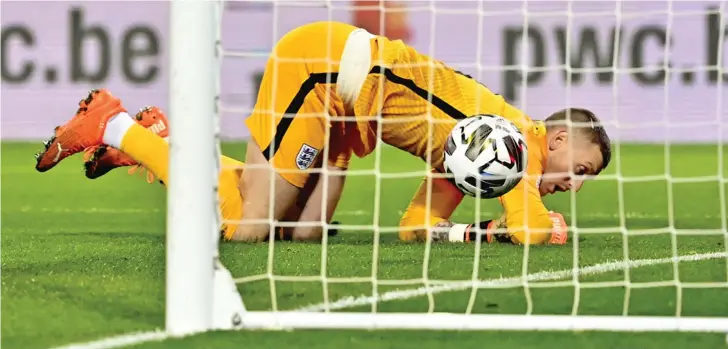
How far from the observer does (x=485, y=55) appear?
909 cm

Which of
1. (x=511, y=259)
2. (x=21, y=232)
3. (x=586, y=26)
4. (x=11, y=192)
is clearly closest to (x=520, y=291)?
(x=511, y=259)

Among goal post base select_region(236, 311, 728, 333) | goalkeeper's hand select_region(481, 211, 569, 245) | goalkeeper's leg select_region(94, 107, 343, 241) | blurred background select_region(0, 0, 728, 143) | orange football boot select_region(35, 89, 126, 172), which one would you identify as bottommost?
goal post base select_region(236, 311, 728, 333)

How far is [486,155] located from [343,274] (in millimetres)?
698

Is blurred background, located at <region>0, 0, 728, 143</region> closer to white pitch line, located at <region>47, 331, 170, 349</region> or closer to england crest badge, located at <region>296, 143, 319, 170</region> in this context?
england crest badge, located at <region>296, 143, 319, 170</region>

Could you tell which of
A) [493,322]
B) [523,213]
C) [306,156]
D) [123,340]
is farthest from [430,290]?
[306,156]

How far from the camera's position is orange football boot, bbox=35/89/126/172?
381 cm

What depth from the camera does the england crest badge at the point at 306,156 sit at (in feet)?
12.3

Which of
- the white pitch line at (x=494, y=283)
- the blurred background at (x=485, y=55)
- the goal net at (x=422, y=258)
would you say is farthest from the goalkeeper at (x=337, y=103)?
the blurred background at (x=485, y=55)

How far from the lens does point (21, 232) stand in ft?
13.5

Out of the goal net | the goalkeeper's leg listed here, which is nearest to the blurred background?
the goal net

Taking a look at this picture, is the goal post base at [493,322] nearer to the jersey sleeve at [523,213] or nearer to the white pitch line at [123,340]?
the white pitch line at [123,340]

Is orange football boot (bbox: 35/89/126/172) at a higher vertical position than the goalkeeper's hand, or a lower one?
higher

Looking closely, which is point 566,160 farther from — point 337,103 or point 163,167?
point 163,167

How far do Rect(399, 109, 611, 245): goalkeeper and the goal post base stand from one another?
1366 mm
